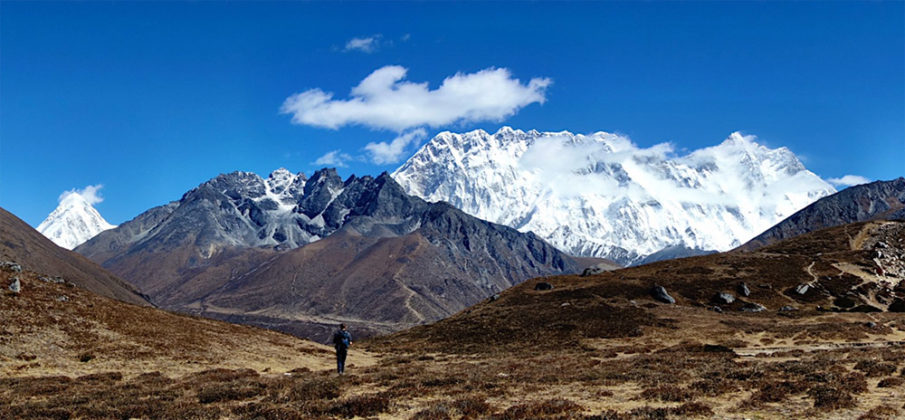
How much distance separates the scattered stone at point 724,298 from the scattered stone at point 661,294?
5966 millimetres

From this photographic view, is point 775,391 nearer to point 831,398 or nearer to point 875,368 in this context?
point 831,398

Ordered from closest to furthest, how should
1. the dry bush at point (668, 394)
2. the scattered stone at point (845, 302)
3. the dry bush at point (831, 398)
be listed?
the dry bush at point (831, 398), the dry bush at point (668, 394), the scattered stone at point (845, 302)

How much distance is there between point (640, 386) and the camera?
93.8ft

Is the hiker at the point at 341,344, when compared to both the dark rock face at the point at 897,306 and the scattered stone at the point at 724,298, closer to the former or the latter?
the scattered stone at the point at 724,298

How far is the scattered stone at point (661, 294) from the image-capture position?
86.7m

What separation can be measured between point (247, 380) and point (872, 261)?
10389cm

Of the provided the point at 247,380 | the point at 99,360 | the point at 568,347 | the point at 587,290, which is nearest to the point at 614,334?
the point at 568,347

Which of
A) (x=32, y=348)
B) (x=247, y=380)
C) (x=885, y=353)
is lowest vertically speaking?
(x=885, y=353)

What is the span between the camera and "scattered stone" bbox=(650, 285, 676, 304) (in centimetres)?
8669

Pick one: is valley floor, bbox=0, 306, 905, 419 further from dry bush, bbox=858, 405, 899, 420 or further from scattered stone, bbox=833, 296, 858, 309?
scattered stone, bbox=833, 296, 858, 309

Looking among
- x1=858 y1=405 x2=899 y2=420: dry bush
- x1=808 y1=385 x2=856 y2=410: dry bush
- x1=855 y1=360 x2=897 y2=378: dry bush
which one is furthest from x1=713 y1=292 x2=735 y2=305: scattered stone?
x1=858 y1=405 x2=899 y2=420: dry bush

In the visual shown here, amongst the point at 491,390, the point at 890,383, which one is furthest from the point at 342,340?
the point at 890,383

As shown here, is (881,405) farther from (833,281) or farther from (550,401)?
(833,281)

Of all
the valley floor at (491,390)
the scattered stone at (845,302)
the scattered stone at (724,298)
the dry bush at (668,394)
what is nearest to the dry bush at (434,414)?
the valley floor at (491,390)
